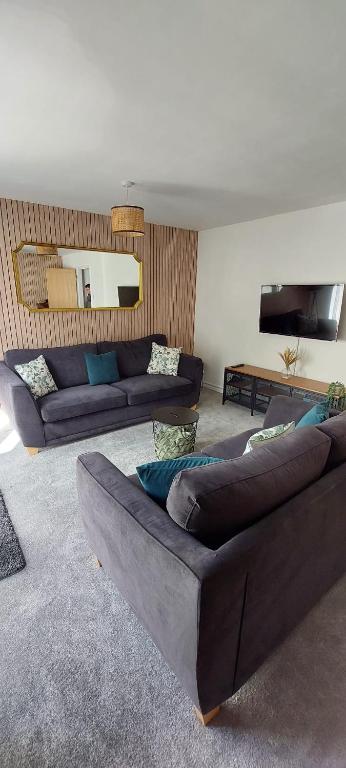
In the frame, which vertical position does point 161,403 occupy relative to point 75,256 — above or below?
below

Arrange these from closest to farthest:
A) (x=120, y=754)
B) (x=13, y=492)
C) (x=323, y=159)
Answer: (x=120, y=754), (x=323, y=159), (x=13, y=492)

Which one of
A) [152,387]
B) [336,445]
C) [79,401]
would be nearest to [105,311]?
[152,387]

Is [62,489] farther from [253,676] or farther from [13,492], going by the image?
[253,676]

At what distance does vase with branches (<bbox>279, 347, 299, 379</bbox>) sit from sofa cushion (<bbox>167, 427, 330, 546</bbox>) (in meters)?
2.73

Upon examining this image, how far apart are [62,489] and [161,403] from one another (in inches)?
63.4

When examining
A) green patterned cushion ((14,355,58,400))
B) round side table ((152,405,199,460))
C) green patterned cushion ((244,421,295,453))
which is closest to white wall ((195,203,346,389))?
round side table ((152,405,199,460))

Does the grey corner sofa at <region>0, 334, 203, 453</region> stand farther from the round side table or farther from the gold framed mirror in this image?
the round side table

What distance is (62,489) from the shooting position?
8.49 feet

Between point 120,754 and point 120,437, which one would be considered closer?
point 120,754

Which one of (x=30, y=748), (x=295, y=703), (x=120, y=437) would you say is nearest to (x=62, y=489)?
(x=120, y=437)

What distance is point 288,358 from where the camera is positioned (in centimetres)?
390

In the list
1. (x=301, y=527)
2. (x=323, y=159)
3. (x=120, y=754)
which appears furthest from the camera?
(x=323, y=159)

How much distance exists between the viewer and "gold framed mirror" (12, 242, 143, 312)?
3.70 meters

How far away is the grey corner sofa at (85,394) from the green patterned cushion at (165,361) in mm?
70
